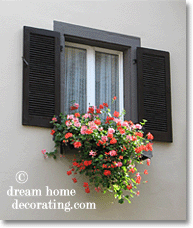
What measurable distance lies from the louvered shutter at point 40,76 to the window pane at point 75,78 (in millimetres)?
280

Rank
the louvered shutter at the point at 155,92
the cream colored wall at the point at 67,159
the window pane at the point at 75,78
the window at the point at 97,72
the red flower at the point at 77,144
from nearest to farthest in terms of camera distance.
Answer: the red flower at the point at 77,144 < the cream colored wall at the point at 67,159 < the window at the point at 97,72 < the window pane at the point at 75,78 < the louvered shutter at the point at 155,92

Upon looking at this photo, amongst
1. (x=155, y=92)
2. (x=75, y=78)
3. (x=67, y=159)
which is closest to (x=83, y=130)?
(x=67, y=159)

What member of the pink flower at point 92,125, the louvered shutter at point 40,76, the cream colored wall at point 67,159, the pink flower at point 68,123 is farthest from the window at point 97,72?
the pink flower at point 92,125

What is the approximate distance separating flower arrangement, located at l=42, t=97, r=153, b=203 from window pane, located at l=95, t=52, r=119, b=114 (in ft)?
2.19

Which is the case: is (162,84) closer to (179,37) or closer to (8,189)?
(179,37)

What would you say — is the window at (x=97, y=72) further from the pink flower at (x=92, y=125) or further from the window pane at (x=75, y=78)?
the pink flower at (x=92, y=125)

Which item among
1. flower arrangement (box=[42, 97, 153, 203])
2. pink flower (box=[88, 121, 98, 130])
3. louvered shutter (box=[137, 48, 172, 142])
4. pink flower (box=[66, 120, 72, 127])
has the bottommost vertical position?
flower arrangement (box=[42, 97, 153, 203])

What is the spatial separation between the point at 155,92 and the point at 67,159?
157 cm

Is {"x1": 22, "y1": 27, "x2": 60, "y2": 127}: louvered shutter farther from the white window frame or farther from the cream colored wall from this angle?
the white window frame

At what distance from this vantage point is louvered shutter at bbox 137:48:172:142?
294 inches

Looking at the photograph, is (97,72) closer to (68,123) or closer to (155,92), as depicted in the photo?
(155,92)

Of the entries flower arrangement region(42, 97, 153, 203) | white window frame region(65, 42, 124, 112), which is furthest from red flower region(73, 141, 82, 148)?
white window frame region(65, 42, 124, 112)

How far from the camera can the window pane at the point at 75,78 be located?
24.1 ft

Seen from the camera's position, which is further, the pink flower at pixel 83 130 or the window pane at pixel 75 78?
the window pane at pixel 75 78
